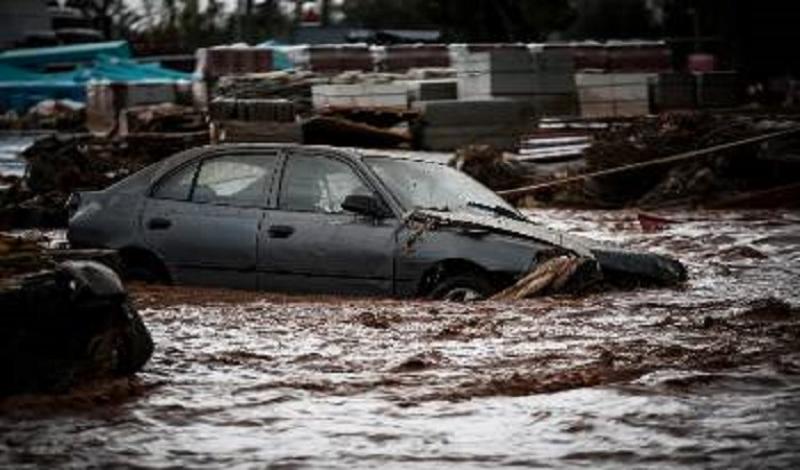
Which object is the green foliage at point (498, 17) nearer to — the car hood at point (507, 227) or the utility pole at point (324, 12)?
the car hood at point (507, 227)

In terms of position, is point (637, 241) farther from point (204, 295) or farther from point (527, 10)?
point (527, 10)

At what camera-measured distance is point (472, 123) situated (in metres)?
19.0

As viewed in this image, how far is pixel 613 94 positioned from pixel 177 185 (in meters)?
15.1

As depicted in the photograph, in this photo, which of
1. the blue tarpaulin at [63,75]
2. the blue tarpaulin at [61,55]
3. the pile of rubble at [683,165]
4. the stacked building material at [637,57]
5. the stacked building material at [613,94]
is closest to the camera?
the pile of rubble at [683,165]

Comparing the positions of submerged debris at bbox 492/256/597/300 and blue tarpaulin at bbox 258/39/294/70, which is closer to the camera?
submerged debris at bbox 492/256/597/300

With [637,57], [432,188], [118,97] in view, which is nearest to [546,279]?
[432,188]

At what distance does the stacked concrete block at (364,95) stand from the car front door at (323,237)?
11.6 m

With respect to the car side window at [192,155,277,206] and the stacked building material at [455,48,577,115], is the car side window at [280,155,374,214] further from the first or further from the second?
the stacked building material at [455,48,577,115]

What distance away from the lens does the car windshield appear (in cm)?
839

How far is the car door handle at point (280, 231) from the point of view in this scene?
8344 mm

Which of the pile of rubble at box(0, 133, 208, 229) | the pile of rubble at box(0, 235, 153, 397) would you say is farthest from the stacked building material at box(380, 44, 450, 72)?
the pile of rubble at box(0, 235, 153, 397)

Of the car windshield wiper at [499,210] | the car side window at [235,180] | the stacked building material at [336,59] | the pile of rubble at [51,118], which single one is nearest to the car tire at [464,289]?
the car windshield wiper at [499,210]

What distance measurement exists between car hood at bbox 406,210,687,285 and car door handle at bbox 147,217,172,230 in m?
1.92

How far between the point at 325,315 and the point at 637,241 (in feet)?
20.1
